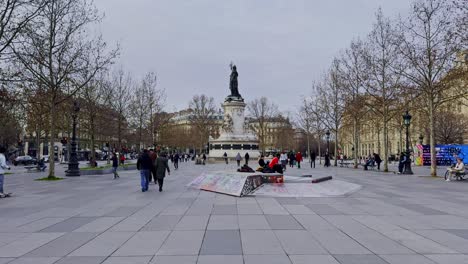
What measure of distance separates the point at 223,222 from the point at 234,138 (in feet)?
170

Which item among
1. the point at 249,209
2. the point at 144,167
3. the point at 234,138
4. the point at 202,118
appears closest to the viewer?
the point at 249,209

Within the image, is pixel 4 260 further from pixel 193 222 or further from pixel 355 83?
pixel 355 83

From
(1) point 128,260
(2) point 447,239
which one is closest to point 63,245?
(1) point 128,260

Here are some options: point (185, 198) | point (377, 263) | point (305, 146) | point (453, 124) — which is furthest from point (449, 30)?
point (305, 146)

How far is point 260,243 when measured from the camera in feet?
24.9

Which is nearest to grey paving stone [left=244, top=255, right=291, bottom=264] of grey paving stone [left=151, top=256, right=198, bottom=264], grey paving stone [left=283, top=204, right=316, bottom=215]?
grey paving stone [left=151, top=256, right=198, bottom=264]

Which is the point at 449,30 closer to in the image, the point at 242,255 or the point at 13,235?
the point at 242,255

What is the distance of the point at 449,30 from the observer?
25109 mm

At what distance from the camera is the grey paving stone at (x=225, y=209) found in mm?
11427

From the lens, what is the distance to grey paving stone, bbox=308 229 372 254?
7066 millimetres

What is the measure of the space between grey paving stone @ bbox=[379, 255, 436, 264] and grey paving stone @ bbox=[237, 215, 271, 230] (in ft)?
10.2

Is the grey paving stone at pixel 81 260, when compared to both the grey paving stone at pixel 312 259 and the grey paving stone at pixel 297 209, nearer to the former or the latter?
the grey paving stone at pixel 312 259

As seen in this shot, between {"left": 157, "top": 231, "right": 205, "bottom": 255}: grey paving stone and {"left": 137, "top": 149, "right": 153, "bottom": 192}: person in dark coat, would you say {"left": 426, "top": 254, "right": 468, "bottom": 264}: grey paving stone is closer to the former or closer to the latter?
{"left": 157, "top": 231, "right": 205, "bottom": 255}: grey paving stone

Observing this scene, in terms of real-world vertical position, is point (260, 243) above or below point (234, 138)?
below
